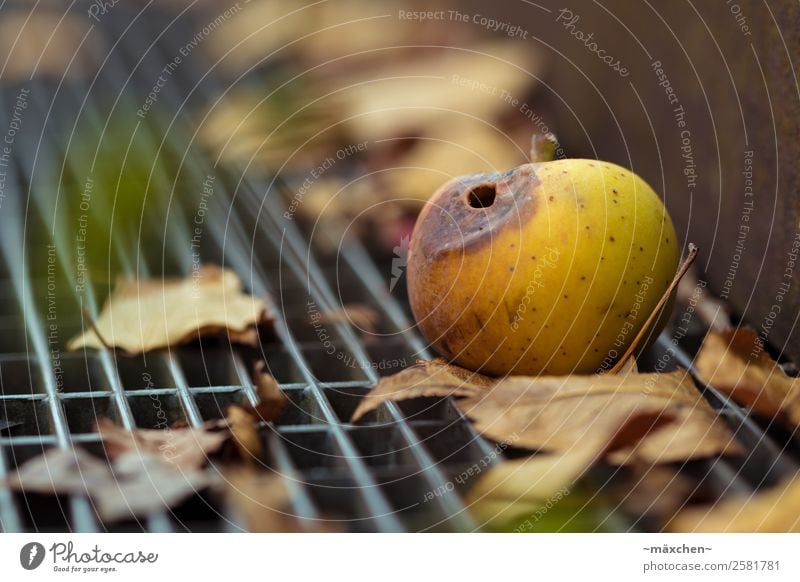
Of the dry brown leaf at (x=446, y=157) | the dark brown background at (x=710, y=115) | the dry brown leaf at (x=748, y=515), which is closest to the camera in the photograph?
the dry brown leaf at (x=748, y=515)

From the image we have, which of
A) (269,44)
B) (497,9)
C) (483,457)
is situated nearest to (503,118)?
(497,9)

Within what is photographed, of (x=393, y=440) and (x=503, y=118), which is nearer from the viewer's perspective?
(x=393, y=440)

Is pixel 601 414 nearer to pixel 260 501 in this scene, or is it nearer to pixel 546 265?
pixel 546 265

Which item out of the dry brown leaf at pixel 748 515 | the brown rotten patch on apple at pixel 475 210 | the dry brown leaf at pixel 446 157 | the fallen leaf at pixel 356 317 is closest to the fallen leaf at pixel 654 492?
the dry brown leaf at pixel 748 515

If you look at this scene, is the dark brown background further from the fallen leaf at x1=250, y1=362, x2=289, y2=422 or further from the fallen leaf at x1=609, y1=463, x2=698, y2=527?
the fallen leaf at x1=250, y1=362, x2=289, y2=422

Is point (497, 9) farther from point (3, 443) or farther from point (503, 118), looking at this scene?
point (3, 443)

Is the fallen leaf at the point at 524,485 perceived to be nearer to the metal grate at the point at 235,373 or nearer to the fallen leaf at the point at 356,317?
the metal grate at the point at 235,373

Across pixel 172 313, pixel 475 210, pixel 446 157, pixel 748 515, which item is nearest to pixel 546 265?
pixel 475 210
